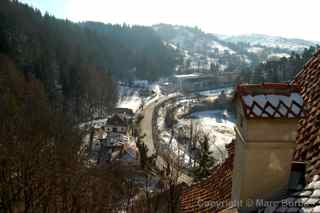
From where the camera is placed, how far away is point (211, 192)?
558cm

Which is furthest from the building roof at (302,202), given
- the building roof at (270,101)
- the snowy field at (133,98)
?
the snowy field at (133,98)

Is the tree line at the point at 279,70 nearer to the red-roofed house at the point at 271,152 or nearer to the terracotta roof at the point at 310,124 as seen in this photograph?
the terracotta roof at the point at 310,124

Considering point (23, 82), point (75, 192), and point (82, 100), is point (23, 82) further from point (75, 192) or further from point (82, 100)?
point (75, 192)

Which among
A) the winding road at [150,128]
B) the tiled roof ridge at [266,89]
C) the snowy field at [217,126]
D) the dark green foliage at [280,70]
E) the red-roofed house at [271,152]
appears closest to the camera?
the red-roofed house at [271,152]

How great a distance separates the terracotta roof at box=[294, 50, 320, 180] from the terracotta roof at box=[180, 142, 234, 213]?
1.39 m

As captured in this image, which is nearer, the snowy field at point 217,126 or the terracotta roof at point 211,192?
the terracotta roof at point 211,192

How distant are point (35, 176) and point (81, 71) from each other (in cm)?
5703

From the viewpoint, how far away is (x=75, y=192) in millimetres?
10633

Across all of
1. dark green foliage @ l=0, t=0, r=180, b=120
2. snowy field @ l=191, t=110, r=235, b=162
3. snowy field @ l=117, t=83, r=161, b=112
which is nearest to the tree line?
snowy field @ l=191, t=110, r=235, b=162

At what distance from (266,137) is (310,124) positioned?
0.96 metres

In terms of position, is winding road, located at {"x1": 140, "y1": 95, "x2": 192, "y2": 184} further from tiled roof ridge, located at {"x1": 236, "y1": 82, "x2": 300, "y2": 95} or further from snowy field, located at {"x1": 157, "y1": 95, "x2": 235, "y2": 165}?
tiled roof ridge, located at {"x1": 236, "y1": 82, "x2": 300, "y2": 95}

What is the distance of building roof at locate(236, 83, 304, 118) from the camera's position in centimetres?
316

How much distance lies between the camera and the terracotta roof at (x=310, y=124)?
133 inches

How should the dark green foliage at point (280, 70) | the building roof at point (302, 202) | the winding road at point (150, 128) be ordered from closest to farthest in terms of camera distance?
the building roof at point (302, 202) < the winding road at point (150, 128) < the dark green foliage at point (280, 70)
